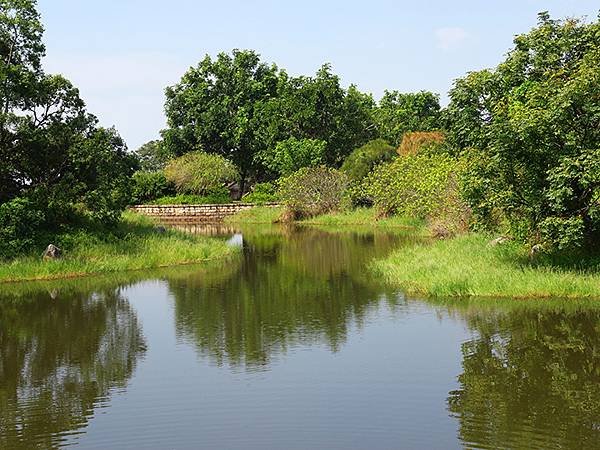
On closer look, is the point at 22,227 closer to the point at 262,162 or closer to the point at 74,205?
the point at 74,205

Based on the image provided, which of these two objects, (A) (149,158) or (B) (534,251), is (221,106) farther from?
(B) (534,251)

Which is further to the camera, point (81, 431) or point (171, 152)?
point (171, 152)

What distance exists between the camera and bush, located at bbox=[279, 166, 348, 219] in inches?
2559

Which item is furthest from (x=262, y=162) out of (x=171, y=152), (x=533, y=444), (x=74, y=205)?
(x=533, y=444)

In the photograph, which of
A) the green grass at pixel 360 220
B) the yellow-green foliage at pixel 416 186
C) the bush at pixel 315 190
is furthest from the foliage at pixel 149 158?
the yellow-green foliage at pixel 416 186

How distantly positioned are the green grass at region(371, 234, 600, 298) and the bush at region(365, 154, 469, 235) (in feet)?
12.8

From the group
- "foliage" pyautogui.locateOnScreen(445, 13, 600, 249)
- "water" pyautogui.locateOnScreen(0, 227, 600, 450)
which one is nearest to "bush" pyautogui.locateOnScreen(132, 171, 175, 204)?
"water" pyautogui.locateOnScreen(0, 227, 600, 450)

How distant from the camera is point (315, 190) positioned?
6594 cm

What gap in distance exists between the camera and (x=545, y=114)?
22.1 m

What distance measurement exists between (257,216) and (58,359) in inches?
2112

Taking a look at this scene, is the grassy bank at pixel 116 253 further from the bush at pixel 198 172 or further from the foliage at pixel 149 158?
the foliage at pixel 149 158

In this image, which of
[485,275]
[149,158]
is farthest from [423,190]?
[149,158]

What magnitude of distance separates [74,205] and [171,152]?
52747mm

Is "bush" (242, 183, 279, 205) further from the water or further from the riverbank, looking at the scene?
the water
